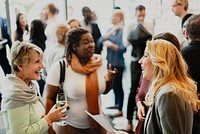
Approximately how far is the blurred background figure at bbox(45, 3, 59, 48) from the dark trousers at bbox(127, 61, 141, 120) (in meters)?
1.11

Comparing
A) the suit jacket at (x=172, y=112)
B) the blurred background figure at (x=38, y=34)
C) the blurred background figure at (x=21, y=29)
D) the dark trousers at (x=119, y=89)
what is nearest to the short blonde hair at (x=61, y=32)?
the blurred background figure at (x=38, y=34)

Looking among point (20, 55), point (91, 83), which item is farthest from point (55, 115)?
point (91, 83)

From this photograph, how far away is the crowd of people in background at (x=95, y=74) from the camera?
152 centimetres

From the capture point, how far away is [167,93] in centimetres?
A: 143

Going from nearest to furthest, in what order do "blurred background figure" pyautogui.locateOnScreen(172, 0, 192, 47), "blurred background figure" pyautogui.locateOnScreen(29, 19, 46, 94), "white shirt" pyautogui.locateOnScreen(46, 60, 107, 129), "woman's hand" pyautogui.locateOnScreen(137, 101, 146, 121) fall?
"woman's hand" pyautogui.locateOnScreen(137, 101, 146, 121) → "white shirt" pyautogui.locateOnScreen(46, 60, 107, 129) → "blurred background figure" pyautogui.locateOnScreen(172, 0, 192, 47) → "blurred background figure" pyautogui.locateOnScreen(29, 19, 46, 94)

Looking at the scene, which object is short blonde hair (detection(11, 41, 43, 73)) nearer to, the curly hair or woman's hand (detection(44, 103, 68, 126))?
woman's hand (detection(44, 103, 68, 126))

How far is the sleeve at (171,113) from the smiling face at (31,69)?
2.62ft

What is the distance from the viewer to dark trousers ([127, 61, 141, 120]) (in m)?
3.91

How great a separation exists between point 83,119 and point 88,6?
2145mm

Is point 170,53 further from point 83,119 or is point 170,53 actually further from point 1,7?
point 1,7

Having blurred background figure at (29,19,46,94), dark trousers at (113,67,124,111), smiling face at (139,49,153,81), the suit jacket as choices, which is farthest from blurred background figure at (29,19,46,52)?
the suit jacket

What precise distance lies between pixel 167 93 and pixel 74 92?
0.99 metres

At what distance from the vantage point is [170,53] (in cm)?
154

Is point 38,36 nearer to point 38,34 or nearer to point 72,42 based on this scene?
point 38,34
